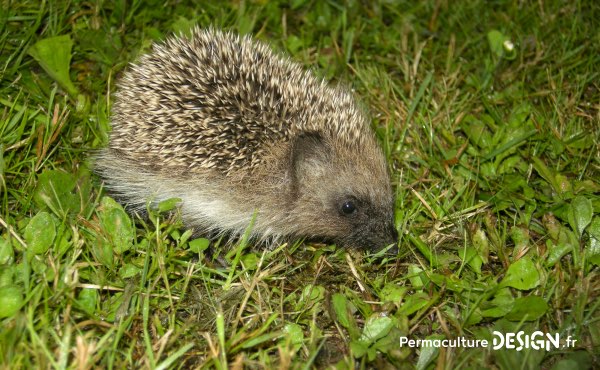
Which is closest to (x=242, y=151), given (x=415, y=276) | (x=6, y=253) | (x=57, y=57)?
(x=415, y=276)

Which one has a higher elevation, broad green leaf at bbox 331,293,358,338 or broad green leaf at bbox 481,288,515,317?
broad green leaf at bbox 481,288,515,317

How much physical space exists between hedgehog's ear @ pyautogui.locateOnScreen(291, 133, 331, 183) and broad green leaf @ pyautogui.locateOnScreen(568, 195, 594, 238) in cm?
133

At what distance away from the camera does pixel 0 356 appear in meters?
2.39

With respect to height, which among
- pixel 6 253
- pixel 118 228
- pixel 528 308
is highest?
pixel 528 308

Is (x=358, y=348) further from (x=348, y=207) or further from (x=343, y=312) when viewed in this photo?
(x=348, y=207)

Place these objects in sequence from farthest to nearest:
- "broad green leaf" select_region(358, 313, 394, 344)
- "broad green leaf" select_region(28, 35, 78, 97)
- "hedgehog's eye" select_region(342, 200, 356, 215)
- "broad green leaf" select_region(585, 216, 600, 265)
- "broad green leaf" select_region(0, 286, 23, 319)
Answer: "broad green leaf" select_region(28, 35, 78, 97)
"hedgehog's eye" select_region(342, 200, 356, 215)
"broad green leaf" select_region(585, 216, 600, 265)
"broad green leaf" select_region(358, 313, 394, 344)
"broad green leaf" select_region(0, 286, 23, 319)

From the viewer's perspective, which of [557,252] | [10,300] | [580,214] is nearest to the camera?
[10,300]

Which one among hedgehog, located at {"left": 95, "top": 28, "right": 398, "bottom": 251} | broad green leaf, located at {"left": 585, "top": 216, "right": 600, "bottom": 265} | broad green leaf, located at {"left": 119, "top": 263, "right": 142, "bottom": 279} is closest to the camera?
Answer: broad green leaf, located at {"left": 119, "top": 263, "right": 142, "bottom": 279}

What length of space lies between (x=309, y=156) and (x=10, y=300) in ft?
5.08

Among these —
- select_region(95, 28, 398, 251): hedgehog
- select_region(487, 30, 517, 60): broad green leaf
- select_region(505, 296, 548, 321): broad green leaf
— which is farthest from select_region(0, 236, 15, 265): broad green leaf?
select_region(487, 30, 517, 60): broad green leaf

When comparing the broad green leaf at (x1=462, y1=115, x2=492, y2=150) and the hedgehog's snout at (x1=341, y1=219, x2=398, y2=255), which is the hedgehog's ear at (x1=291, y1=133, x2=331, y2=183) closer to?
the hedgehog's snout at (x1=341, y1=219, x2=398, y2=255)

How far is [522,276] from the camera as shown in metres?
3.05

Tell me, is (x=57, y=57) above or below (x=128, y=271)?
above

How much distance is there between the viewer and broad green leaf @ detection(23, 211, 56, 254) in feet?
9.48
